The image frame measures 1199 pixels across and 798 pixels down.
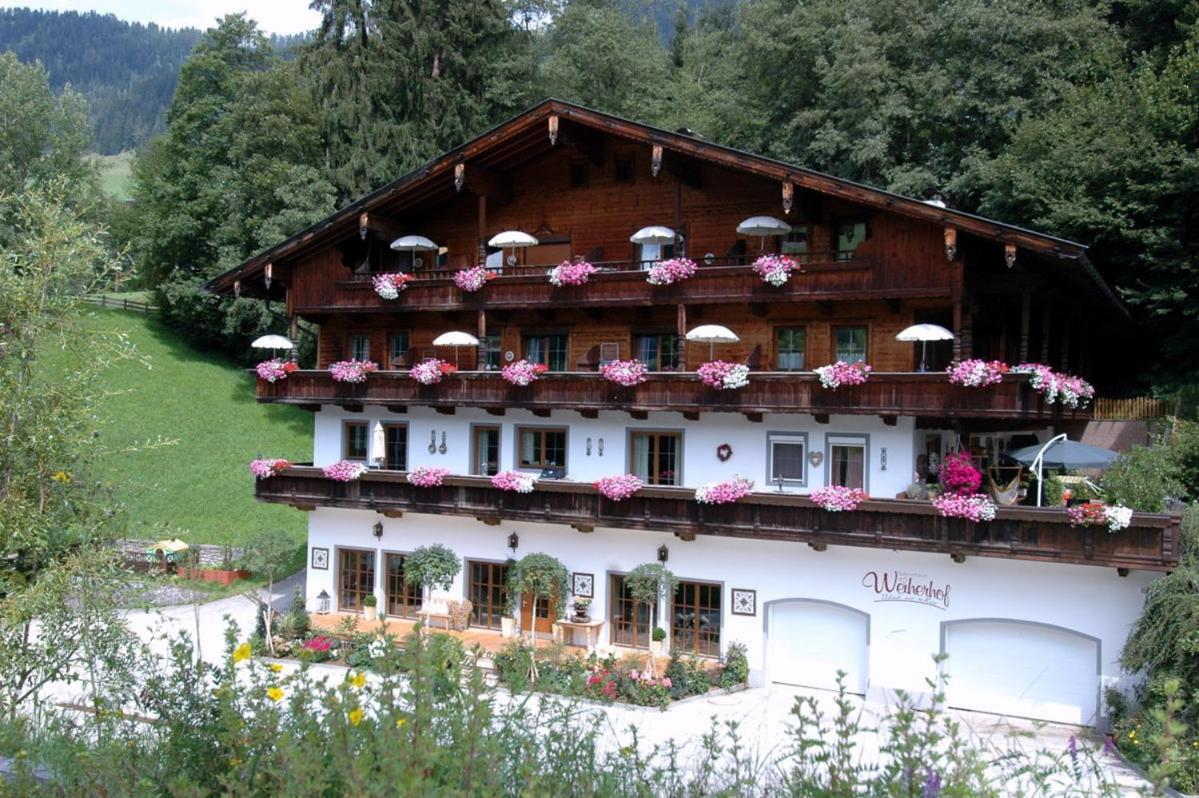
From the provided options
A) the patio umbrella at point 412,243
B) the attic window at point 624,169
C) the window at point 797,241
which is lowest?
the window at point 797,241

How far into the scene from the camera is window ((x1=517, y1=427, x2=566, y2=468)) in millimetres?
24625

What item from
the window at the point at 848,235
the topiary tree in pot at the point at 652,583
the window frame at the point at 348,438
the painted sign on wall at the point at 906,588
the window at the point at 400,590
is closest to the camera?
the painted sign on wall at the point at 906,588

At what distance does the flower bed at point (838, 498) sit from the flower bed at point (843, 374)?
2.13 meters

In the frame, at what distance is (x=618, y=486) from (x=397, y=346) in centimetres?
880

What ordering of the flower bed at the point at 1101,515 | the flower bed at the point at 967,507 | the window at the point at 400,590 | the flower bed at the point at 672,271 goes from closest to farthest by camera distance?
the flower bed at the point at 1101,515 < the flower bed at the point at 967,507 < the flower bed at the point at 672,271 < the window at the point at 400,590

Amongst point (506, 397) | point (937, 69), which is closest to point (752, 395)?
point (506, 397)

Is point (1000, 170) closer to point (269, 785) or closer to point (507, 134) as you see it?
point (507, 134)

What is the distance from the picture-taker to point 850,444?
21609 mm

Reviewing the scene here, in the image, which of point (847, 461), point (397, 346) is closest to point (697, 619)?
point (847, 461)

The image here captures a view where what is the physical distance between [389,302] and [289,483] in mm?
5368

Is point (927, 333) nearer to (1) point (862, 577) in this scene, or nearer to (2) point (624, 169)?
(1) point (862, 577)

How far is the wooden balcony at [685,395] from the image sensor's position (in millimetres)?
19578

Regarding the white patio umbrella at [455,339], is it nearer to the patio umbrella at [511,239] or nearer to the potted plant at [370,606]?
the patio umbrella at [511,239]

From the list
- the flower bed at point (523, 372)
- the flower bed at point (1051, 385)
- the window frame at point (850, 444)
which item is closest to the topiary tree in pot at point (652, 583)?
the window frame at point (850, 444)
